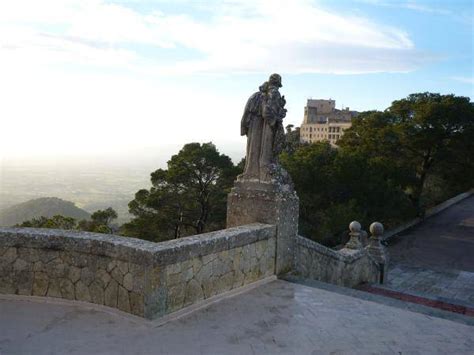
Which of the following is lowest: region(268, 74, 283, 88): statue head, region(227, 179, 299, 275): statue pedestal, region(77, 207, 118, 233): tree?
region(77, 207, 118, 233): tree

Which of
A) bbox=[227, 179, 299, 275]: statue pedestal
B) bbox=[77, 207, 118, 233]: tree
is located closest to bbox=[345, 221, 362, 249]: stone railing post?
bbox=[227, 179, 299, 275]: statue pedestal

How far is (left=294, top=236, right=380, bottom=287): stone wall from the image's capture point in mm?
7371

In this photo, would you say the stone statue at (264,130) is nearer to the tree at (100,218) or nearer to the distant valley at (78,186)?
the tree at (100,218)

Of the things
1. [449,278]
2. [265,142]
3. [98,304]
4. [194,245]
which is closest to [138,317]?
[98,304]

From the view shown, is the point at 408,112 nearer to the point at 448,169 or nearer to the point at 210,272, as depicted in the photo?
the point at 448,169

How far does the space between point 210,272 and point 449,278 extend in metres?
11.0

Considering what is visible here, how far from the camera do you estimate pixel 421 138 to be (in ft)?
83.4

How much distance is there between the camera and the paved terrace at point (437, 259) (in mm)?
12211

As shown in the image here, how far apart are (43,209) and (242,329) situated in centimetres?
2683

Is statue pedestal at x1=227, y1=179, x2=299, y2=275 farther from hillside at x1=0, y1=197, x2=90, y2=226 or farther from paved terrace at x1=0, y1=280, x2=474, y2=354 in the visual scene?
hillside at x1=0, y1=197, x2=90, y2=226

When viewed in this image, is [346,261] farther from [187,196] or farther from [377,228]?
[187,196]

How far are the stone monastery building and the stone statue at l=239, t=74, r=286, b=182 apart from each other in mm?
84775

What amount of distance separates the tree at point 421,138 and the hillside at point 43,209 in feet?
60.8

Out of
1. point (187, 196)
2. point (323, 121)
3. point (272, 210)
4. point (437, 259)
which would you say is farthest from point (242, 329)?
point (323, 121)
